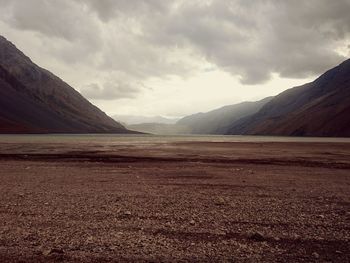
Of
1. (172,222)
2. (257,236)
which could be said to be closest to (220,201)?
(172,222)

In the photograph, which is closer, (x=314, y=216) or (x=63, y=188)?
(x=314, y=216)

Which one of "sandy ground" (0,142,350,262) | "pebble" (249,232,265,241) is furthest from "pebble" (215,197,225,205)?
"pebble" (249,232,265,241)

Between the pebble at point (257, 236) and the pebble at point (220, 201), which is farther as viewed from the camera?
the pebble at point (220, 201)

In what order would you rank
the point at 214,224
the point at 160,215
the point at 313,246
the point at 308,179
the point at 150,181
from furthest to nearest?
the point at 308,179 → the point at 150,181 → the point at 160,215 → the point at 214,224 → the point at 313,246

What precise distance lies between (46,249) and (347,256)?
665 cm

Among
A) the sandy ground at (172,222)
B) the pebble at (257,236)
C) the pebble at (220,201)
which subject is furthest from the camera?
the pebble at (220,201)

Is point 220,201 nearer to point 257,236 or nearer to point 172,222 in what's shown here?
point 172,222

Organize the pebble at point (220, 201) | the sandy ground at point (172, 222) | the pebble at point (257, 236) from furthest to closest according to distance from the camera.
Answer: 1. the pebble at point (220, 201)
2. the pebble at point (257, 236)
3. the sandy ground at point (172, 222)

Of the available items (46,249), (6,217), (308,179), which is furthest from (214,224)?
(308,179)

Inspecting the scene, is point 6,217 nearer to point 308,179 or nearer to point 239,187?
point 239,187

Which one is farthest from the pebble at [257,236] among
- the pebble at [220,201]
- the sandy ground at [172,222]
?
the pebble at [220,201]

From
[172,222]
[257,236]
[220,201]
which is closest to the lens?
[257,236]

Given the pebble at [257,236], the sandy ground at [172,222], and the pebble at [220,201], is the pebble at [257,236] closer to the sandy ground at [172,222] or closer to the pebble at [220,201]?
the sandy ground at [172,222]

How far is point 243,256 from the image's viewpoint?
8.16m
